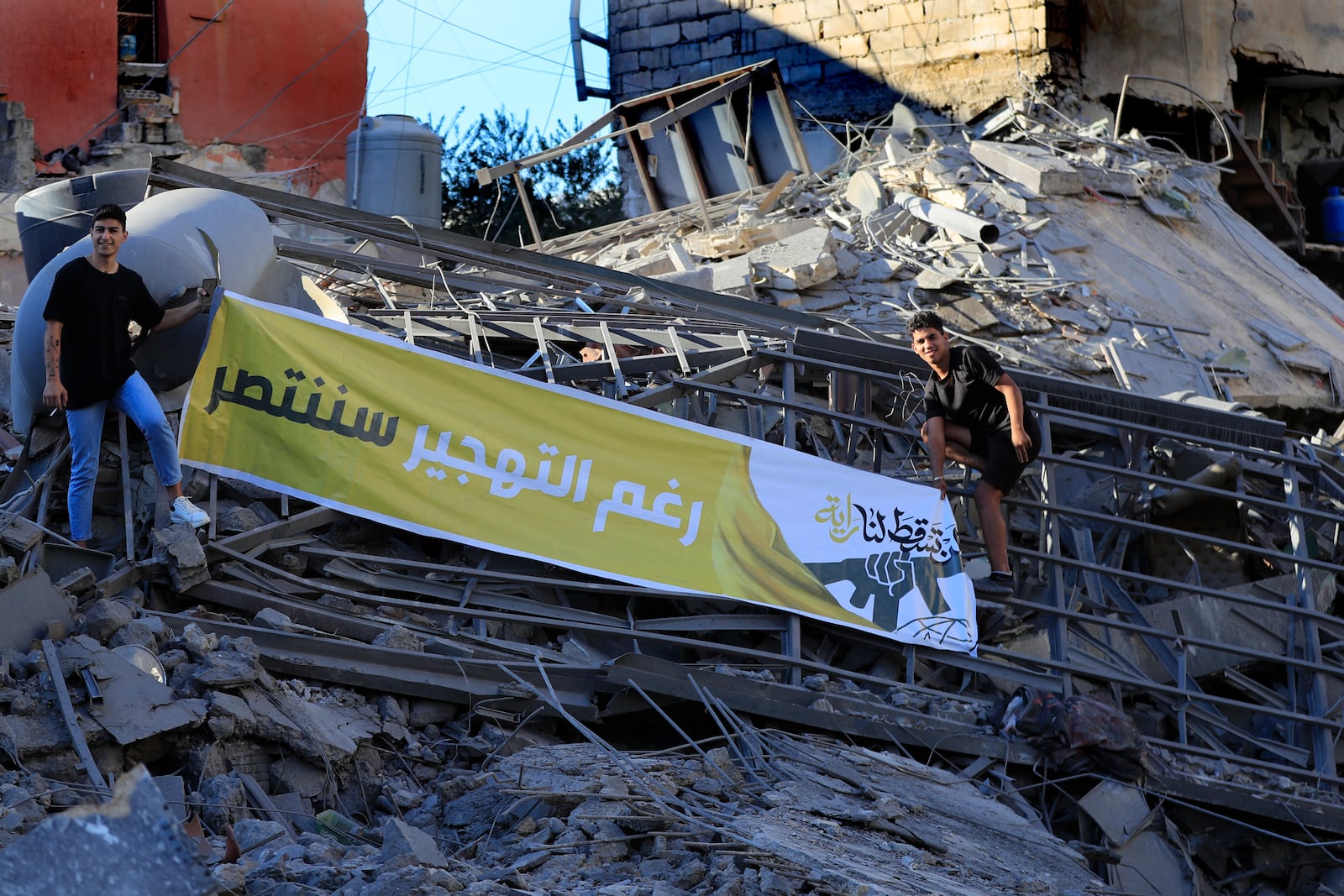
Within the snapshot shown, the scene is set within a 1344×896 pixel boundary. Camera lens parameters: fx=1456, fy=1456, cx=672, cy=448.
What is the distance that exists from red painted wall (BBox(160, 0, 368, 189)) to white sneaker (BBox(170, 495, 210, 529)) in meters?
12.2

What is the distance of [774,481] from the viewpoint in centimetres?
808

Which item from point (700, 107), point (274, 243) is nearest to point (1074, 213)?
point (700, 107)

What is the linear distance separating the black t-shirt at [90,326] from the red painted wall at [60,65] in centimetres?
1161

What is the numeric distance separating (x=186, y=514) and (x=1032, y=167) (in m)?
10.1

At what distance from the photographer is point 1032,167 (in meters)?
14.5

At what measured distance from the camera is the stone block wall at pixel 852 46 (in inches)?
712

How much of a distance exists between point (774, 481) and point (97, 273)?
3632 mm

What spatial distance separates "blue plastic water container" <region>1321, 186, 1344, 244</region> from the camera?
1969 centimetres

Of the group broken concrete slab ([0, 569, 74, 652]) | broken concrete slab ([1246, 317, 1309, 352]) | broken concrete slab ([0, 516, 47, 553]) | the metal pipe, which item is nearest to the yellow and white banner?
broken concrete slab ([0, 516, 47, 553])

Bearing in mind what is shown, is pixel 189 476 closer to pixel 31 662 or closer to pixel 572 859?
pixel 31 662

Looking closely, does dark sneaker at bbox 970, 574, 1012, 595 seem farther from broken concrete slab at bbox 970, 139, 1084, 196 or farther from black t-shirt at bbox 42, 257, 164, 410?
broken concrete slab at bbox 970, 139, 1084, 196

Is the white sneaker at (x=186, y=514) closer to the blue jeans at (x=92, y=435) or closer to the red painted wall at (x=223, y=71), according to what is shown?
the blue jeans at (x=92, y=435)

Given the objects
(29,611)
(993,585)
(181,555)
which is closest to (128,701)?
(29,611)

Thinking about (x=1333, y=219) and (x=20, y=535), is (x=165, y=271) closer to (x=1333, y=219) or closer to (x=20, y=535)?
(x=20, y=535)
